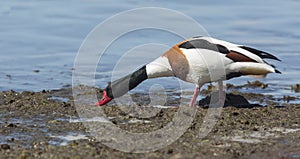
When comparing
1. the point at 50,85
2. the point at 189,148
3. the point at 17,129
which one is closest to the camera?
the point at 189,148

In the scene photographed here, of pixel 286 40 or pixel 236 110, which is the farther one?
pixel 286 40

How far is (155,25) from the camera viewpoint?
13883 millimetres

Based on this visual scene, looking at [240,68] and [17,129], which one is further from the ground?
[240,68]

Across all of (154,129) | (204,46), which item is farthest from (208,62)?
(154,129)

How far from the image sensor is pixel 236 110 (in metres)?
8.37

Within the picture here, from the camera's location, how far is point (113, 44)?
12.9m

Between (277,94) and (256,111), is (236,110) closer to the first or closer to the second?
(256,111)

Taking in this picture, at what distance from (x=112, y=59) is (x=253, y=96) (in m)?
3.27

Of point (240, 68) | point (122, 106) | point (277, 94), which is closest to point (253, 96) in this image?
point (277, 94)

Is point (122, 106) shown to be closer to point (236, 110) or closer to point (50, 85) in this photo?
point (236, 110)

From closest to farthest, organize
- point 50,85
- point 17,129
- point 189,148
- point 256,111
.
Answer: point 189,148 → point 17,129 → point 256,111 → point 50,85

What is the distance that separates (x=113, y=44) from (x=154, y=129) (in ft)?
18.4

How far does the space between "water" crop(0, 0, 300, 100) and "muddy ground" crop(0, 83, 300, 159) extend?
1.25 m

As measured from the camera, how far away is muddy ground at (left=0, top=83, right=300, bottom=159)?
6445 mm
